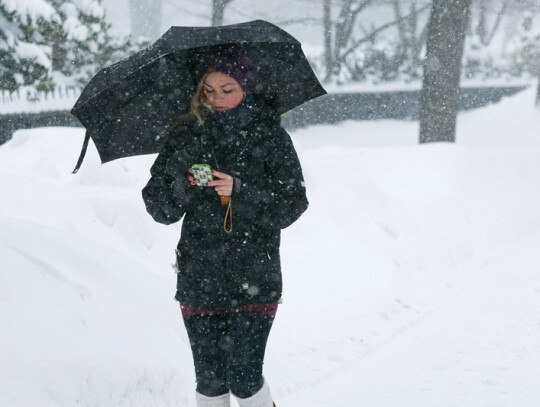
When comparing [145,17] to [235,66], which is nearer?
[235,66]

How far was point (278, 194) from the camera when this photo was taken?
3006 mm

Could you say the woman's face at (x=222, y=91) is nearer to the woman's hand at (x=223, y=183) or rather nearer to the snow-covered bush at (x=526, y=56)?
the woman's hand at (x=223, y=183)

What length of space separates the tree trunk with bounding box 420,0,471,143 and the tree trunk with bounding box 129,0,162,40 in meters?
28.4

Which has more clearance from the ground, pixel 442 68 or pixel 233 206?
pixel 233 206

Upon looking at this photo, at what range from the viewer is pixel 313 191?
317 inches

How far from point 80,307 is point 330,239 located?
3.66 m

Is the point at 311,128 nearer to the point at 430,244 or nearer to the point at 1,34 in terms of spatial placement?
the point at 1,34

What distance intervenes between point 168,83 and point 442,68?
30.0 feet

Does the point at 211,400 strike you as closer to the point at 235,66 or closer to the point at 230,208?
the point at 230,208

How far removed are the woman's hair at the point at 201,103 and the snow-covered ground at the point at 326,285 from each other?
4.10ft

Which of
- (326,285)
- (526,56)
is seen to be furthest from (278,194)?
(526,56)

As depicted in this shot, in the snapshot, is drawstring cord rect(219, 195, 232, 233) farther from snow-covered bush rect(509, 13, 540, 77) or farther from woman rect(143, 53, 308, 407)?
snow-covered bush rect(509, 13, 540, 77)

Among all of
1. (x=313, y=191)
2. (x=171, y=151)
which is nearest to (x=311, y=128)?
(x=313, y=191)

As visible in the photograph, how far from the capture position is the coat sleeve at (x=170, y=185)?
2947mm
